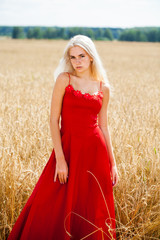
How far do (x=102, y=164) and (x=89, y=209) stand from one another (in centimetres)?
33

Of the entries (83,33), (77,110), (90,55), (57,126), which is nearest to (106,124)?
(77,110)

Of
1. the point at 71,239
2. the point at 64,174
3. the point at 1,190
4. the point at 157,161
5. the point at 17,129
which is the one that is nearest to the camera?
the point at 64,174

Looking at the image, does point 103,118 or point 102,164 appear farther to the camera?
point 103,118

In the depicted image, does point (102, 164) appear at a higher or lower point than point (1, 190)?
higher

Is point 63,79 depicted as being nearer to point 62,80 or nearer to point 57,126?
point 62,80

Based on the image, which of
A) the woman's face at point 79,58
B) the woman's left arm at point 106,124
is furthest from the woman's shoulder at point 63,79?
the woman's left arm at point 106,124

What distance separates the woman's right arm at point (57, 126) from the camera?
1.90m

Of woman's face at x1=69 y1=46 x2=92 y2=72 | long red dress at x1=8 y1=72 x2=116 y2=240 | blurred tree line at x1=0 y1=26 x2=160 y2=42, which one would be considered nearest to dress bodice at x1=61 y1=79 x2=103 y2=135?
long red dress at x1=8 y1=72 x2=116 y2=240

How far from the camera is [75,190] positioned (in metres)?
1.95

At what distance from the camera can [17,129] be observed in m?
3.69

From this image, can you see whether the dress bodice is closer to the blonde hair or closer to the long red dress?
the long red dress

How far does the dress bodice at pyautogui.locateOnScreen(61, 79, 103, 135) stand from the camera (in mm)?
1936

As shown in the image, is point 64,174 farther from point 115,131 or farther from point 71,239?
point 115,131

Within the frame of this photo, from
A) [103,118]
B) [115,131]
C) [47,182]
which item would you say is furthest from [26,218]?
[115,131]
